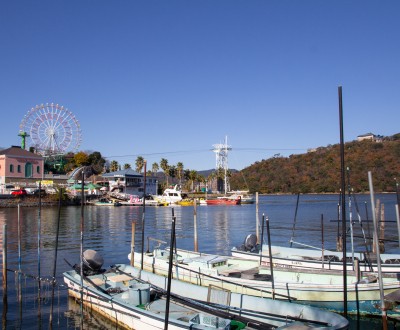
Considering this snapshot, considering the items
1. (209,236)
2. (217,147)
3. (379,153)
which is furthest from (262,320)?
(379,153)

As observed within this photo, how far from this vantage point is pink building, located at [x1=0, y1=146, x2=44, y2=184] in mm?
96369

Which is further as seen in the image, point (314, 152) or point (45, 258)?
point (314, 152)

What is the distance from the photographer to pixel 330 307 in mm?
16984

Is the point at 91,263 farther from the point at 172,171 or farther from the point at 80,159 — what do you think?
the point at 172,171

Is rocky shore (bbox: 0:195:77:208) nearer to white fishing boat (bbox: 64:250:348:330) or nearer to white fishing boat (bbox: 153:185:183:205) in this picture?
white fishing boat (bbox: 153:185:183:205)

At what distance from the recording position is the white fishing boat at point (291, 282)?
16.5 meters

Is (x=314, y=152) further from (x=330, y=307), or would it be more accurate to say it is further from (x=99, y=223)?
(x=330, y=307)

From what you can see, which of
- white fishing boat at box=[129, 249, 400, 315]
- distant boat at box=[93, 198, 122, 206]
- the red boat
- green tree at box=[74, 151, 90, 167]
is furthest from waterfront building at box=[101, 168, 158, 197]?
white fishing boat at box=[129, 249, 400, 315]

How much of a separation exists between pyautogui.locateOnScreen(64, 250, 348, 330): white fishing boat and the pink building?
85906 mm

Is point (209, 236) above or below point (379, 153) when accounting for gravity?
below

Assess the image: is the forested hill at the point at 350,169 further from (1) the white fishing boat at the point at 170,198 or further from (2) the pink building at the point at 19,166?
(2) the pink building at the point at 19,166

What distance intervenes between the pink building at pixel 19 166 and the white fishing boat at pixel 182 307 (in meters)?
85.9

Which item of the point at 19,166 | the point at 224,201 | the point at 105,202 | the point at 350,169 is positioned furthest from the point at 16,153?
the point at 350,169

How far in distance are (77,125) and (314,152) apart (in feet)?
401
